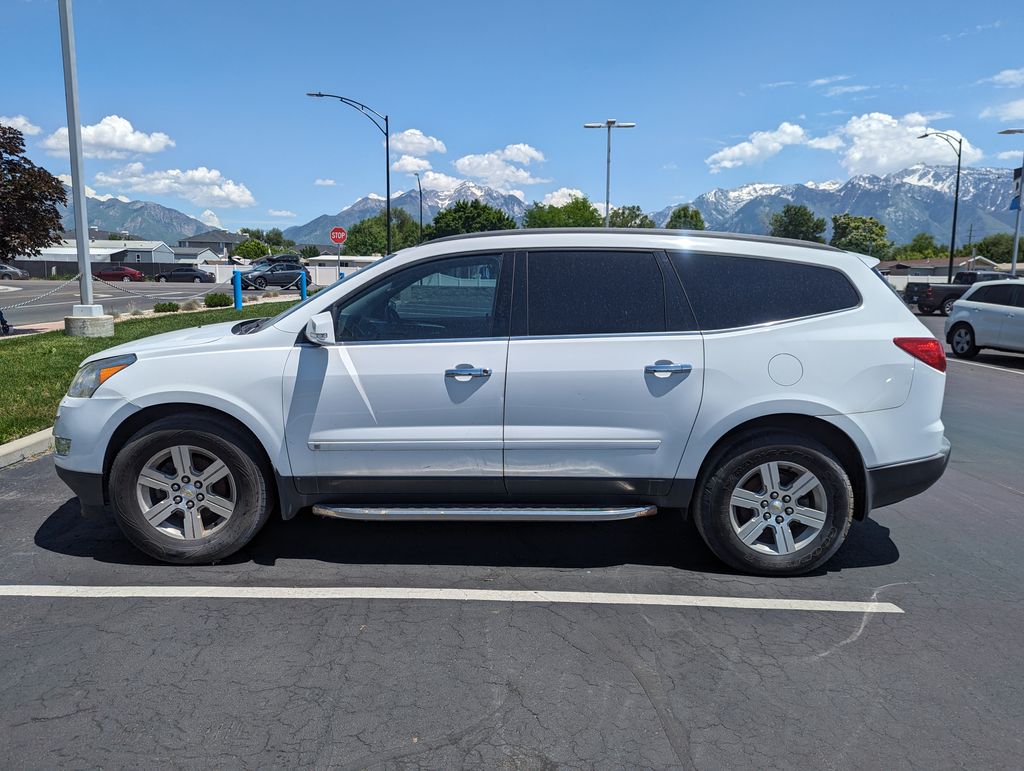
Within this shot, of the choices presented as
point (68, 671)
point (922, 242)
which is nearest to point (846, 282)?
point (68, 671)

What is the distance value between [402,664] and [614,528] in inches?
84.5

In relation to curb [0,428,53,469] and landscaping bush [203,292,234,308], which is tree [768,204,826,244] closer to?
landscaping bush [203,292,234,308]

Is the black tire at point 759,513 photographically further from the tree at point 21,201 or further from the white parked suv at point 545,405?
the tree at point 21,201

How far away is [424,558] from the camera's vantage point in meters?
4.36

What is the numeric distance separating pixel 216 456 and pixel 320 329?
36.2 inches

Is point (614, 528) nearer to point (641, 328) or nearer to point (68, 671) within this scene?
point (641, 328)

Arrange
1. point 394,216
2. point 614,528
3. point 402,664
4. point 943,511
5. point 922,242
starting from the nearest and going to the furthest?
point 402,664
point 614,528
point 943,511
point 394,216
point 922,242

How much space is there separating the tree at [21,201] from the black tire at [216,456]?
12981 millimetres

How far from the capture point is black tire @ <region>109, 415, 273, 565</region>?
4031mm

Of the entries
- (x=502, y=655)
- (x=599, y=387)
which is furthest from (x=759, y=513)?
(x=502, y=655)

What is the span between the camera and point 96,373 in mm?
4160

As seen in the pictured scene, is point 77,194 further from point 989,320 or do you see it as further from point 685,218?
point 685,218

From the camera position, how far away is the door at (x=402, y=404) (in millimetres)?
3975

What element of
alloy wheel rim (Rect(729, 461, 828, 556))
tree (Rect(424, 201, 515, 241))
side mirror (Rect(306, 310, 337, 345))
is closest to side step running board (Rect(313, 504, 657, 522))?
alloy wheel rim (Rect(729, 461, 828, 556))
